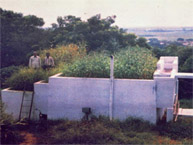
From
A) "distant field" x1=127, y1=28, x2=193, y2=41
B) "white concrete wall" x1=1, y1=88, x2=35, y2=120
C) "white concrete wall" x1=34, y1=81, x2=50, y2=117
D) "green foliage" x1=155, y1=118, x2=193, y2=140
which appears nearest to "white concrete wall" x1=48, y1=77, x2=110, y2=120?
"white concrete wall" x1=34, y1=81, x2=50, y2=117

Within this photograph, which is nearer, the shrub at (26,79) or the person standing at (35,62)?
the shrub at (26,79)

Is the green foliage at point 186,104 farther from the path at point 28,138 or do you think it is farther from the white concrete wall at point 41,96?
the path at point 28,138

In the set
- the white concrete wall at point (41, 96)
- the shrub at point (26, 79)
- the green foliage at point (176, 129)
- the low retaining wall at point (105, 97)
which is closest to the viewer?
the green foliage at point (176, 129)

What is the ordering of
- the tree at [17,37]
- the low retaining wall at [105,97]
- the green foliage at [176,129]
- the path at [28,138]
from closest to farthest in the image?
the path at [28,138]
the green foliage at [176,129]
the low retaining wall at [105,97]
the tree at [17,37]

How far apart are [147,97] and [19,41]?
38.2 ft

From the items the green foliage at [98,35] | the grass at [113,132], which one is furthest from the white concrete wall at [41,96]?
the green foliage at [98,35]

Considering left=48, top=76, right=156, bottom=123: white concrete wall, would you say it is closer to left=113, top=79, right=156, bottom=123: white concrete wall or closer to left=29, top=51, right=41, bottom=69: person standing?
left=113, top=79, right=156, bottom=123: white concrete wall

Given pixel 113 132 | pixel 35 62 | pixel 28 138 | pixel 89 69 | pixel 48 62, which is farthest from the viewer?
pixel 48 62

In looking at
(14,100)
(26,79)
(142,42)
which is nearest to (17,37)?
(142,42)

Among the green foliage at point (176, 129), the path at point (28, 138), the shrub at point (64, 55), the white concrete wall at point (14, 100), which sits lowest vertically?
the path at point (28, 138)

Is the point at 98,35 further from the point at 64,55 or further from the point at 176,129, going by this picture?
the point at 176,129

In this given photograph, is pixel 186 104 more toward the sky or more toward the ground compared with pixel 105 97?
more toward the ground

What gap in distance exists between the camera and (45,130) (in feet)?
24.1

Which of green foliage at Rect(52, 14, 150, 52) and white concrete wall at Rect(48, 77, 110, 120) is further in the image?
green foliage at Rect(52, 14, 150, 52)
